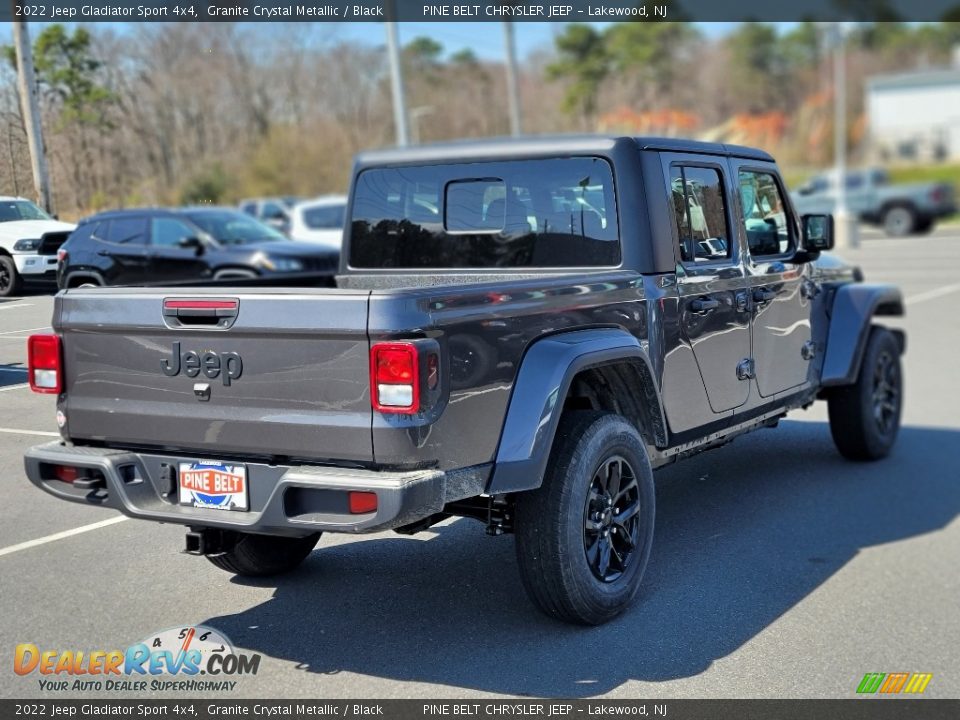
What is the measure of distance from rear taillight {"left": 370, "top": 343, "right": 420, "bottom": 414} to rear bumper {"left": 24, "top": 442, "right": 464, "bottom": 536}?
9.5 inches

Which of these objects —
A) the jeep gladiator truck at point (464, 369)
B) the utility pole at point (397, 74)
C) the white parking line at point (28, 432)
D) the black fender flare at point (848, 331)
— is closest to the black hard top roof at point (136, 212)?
the white parking line at point (28, 432)

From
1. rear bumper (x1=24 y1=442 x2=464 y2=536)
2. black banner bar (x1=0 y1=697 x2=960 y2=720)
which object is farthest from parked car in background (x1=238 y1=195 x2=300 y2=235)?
black banner bar (x1=0 y1=697 x2=960 y2=720)

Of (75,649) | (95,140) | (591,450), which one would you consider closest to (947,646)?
(591,450)

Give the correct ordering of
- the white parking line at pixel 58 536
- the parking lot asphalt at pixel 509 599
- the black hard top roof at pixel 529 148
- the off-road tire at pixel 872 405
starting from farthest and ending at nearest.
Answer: the off-road tire at pixel 872 405 < the white parking line at pixel 58 536 < the black hard top roof at pixel 529 148 < the parking lot asphalt at pixel 509 599

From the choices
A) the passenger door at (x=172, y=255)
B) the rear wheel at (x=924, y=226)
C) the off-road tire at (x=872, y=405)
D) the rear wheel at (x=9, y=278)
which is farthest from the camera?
the rear wheel at (x=924, y=226)

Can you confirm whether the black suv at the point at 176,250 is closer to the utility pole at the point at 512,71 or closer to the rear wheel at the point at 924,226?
the utility pole at the point at 512,71

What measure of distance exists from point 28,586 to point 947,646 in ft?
12.7

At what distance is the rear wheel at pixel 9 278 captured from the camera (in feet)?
18.9

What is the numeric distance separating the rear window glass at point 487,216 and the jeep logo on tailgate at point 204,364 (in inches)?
74.4

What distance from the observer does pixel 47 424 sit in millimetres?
5312

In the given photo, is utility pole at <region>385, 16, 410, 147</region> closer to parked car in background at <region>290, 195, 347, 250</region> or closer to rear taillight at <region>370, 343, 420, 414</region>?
parked car in background at <region>290, 195, 347, 250</region>

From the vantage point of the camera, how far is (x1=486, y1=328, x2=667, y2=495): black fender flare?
4230 mm

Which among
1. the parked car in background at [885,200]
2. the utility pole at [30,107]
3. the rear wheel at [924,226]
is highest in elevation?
the utility pole at [30,107]

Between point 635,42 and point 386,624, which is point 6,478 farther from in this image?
point 635,42
